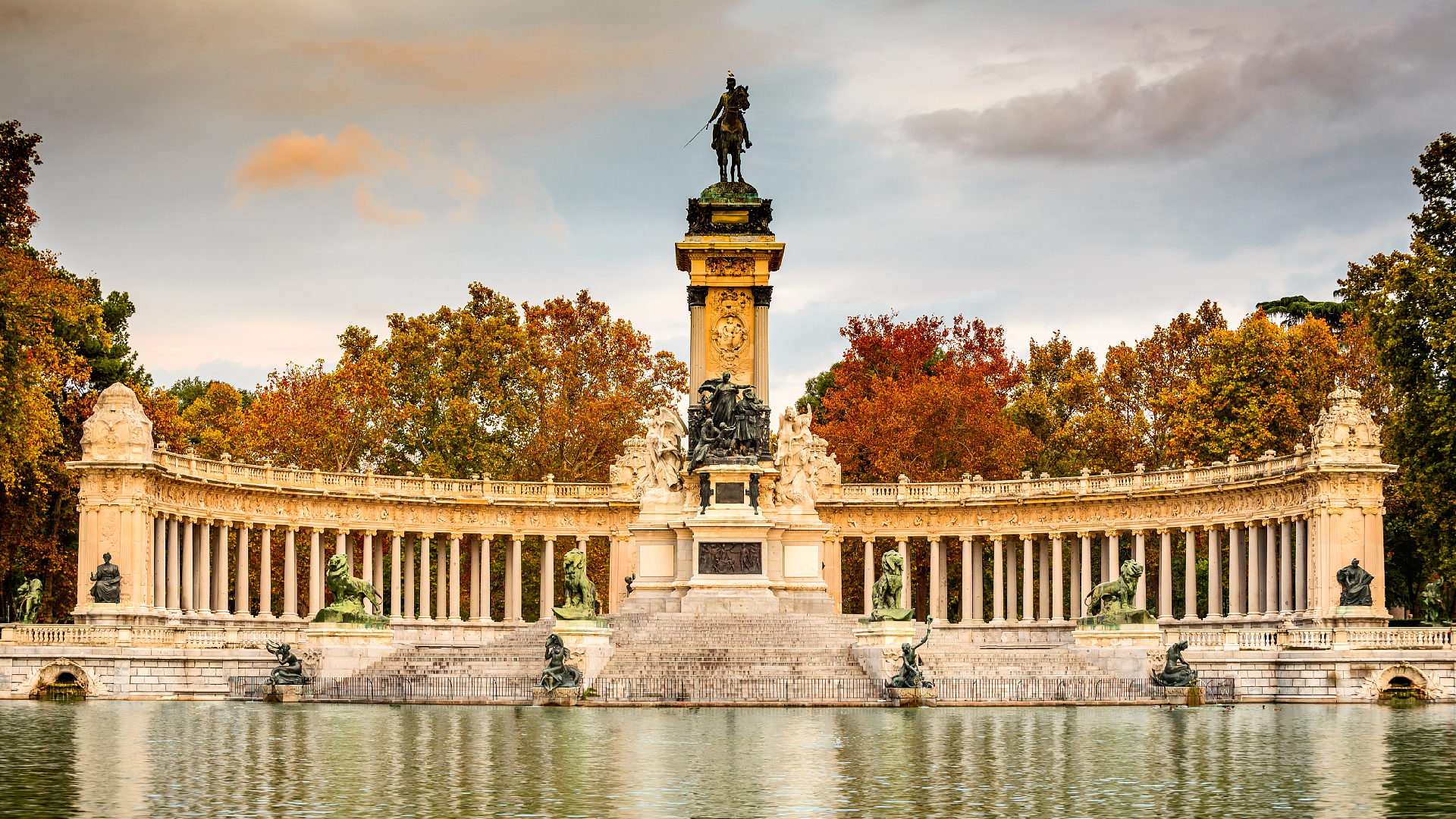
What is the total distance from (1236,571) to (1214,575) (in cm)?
84

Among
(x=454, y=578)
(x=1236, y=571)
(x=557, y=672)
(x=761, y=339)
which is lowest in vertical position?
(x=557, y=672)

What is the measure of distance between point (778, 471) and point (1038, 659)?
1498cm

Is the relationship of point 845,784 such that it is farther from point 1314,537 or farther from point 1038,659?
point 1314,537

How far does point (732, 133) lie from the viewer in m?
61.0

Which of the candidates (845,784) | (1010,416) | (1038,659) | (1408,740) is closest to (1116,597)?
(1038,659)

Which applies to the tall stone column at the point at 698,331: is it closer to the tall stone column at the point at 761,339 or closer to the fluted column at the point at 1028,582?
the tall stone column at the point at 761,339

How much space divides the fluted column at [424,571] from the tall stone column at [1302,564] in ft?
109

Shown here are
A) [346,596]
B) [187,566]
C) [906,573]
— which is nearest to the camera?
[346,596]

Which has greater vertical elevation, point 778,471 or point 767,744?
point 778,471

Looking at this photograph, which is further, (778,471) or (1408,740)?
(778,471)

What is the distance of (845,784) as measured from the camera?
20.9m

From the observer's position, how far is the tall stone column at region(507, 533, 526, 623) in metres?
69.5

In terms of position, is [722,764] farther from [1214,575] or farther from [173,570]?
[1214,575]

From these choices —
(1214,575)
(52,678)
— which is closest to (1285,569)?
(1214,575)
